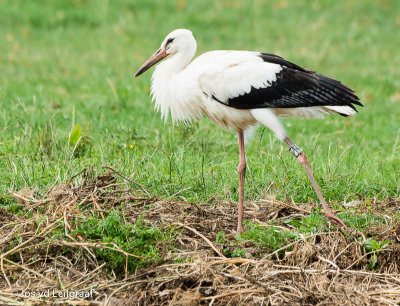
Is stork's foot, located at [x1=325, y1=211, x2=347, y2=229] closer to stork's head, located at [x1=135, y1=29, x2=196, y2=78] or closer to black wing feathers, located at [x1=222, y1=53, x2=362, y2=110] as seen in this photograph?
black wing feathers, located at [x1=222, y1=53, x2=362, y2=110]

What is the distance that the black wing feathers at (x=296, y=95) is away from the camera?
4.84 meters

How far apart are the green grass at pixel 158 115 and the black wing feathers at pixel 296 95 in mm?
690

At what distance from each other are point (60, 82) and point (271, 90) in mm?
5544

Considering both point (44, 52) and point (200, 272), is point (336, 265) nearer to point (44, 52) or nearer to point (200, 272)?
point (200, 272)

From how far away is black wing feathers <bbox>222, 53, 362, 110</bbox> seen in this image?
15.9 feet

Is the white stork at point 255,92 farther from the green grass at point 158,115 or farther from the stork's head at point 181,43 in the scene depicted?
the green grass at point 158,115

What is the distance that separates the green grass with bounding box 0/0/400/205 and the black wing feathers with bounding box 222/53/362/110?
0.69 meters

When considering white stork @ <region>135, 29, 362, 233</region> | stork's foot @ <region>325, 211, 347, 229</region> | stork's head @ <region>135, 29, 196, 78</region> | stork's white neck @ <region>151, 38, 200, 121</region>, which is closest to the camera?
stork's foot @ <region>325, 211, 347, 229</region>

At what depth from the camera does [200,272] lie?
148 inches

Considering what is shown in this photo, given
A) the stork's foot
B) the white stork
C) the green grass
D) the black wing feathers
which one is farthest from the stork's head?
the stork's foot

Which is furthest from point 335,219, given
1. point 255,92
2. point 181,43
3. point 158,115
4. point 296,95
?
point 158,115

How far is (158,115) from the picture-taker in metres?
7.79

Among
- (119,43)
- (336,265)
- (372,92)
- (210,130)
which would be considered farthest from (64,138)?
(119,43)

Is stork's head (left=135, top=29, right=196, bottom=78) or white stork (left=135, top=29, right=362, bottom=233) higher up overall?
stork's head (left=135, top=29, right=196, bottom=78)
